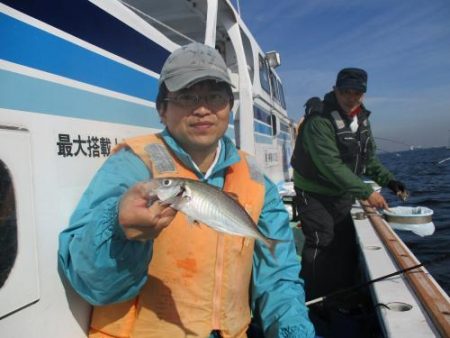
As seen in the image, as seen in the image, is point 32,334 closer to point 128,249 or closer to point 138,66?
point 128,249

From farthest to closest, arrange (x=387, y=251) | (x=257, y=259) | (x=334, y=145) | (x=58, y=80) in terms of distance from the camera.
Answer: (x=334, y=145), (x=387, y=251), (x=257, y=259), (x=58, y=80)

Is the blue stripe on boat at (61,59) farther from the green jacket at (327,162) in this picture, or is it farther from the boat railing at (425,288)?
the green jacket at (327,162)

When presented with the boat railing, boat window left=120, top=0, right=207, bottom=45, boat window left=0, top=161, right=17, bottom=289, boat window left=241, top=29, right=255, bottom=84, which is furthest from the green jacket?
boat window left=0, top=161, right=17, bottom=289

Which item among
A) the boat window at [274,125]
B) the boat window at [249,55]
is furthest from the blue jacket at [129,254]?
the boat window at [274,125]

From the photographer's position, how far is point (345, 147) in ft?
16.6

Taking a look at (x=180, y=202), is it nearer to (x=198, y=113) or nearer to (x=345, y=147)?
(x=198, y=113)

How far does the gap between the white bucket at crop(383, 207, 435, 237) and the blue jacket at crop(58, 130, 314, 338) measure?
348cm

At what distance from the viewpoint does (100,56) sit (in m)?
2.30

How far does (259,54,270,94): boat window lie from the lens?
27.9 ft

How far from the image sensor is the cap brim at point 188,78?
2.02m

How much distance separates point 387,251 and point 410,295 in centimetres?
114

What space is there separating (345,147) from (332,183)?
55 centimetres

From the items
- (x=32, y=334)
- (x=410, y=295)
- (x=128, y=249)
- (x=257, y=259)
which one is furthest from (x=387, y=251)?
(x=32, y=334)

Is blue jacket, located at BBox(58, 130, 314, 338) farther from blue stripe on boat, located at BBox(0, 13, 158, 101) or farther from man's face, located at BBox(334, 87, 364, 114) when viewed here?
man's face, located at BBox(334, 87, 364, 114)
